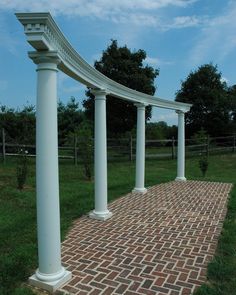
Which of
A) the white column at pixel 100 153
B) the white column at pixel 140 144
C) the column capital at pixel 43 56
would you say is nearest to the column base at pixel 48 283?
the column capital at pixel 43 56

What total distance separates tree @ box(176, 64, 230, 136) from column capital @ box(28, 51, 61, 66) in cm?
2312

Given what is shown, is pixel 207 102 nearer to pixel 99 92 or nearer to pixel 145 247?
pixel 99 92

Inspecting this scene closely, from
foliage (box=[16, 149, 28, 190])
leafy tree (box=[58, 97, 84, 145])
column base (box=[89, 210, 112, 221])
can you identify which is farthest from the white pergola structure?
leafy tree (box=[58, 97, 84, 145])

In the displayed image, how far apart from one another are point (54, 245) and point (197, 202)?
5.25m

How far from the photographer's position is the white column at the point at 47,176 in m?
3.88

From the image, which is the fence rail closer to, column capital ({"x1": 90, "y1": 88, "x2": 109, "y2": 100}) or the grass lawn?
the grass lawn

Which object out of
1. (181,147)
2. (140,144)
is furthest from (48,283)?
(181,147)

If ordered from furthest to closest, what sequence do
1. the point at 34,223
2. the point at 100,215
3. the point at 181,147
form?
the point at 181,147, the point at 100,215, the point at 34,223

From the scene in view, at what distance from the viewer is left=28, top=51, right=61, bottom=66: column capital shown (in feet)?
12.4

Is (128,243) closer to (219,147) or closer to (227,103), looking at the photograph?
(219,147)

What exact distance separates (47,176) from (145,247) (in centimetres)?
219

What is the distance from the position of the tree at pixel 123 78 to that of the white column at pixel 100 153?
502 inches

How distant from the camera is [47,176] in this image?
3979 millimetres

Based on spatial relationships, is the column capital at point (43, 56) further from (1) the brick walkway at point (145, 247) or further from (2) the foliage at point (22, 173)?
(2) the foliage at point (22, 173)
